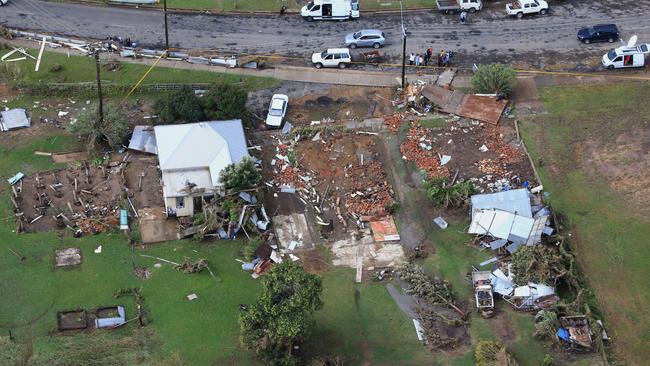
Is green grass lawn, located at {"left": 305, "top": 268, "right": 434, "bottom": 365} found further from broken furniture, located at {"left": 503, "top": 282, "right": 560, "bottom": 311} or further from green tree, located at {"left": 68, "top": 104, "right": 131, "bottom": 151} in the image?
green tree, located at {"left": 68, "top": 104, "right": 131, "bottom": 151}

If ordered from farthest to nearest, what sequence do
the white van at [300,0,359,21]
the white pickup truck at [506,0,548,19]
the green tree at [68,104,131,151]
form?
the white van at [300,0,359,21], the white pickup truck at [506,0,548,19], the green tree at [68,104,131,151]

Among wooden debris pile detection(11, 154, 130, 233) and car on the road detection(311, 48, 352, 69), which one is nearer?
wooden debris pile detection(11, 154, 130, 233)

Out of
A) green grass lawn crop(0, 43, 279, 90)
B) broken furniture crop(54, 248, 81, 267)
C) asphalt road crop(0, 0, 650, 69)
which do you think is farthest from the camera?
asphalt road crop(0, 0, 650, 69)

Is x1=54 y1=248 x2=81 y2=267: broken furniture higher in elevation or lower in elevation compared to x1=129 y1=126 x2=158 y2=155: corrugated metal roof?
lower

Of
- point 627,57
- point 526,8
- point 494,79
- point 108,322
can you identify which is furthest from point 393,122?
point 108,322

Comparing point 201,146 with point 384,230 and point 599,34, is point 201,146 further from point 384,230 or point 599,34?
point 599,34

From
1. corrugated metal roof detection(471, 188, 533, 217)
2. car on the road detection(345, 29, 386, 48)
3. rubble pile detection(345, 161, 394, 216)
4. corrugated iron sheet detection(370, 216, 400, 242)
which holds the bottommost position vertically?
corrugated iron sheet detection(370, 216, 400, 242)

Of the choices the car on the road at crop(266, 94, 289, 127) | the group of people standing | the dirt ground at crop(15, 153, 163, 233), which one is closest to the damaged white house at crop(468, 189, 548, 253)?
the group of people standing
